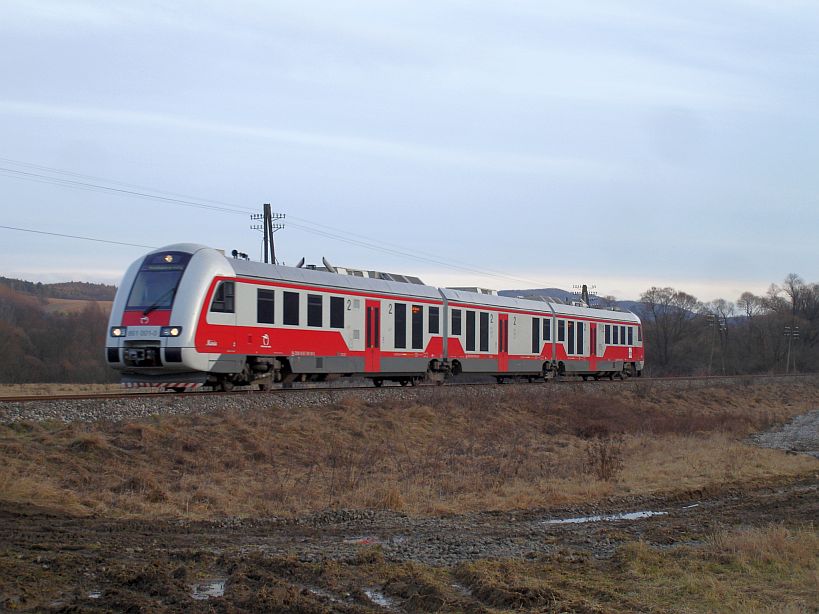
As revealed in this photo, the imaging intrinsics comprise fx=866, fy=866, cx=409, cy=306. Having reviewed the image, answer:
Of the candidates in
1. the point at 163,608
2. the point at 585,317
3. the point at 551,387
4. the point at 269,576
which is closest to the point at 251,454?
the point at 269,576

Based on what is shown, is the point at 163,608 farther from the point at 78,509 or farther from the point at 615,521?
the point at 615,521

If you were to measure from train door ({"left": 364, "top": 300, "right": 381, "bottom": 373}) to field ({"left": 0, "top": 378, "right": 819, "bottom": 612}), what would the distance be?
1514mm

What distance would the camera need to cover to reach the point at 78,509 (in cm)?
1215

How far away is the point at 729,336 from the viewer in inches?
4220

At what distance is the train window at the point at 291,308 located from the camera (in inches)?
898

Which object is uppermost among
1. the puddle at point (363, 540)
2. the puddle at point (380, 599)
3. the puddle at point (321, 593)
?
the puddle at point (321, 593)

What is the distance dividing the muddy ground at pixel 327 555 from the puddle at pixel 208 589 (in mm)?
11

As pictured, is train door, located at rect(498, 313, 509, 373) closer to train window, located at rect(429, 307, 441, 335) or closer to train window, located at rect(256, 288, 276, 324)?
train window, located at rect(429, 307, 441, 335)

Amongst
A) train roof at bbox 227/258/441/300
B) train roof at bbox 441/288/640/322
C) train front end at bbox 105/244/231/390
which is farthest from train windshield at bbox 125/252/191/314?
train roof at bbox 441/288/640/322

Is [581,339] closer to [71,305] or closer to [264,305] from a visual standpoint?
[264,305]

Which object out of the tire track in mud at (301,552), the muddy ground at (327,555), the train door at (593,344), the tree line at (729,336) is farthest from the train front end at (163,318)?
the tree line at (729,336)

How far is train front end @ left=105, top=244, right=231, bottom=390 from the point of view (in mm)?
19797

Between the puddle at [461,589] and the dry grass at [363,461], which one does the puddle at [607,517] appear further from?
the puddle at [461,589]

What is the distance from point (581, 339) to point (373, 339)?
16252 millimetres
